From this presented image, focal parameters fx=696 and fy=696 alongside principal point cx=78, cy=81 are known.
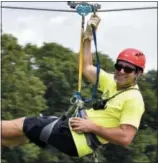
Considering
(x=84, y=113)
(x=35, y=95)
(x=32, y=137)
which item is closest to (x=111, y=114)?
(x=84, y=113)

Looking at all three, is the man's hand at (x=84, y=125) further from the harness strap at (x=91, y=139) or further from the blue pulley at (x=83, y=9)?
the blue pulley at (x=83, y=9)

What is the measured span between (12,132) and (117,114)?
544mm

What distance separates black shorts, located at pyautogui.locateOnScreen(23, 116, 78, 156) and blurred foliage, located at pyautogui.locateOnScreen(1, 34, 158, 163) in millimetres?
10611

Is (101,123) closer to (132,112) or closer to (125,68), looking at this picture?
(132,112)

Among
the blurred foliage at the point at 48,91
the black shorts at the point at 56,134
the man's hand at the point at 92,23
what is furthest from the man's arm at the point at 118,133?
the blurred foliage at the point at 48,91

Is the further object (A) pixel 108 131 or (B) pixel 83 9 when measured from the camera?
(B) pixel 83 9

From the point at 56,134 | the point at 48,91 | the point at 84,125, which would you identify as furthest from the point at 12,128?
the point at 48,91

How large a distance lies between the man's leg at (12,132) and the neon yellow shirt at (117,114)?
0.27 metres

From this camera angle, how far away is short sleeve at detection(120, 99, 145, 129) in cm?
350

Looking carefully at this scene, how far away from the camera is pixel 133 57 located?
11.8 ft

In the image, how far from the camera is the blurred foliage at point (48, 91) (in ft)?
49.7

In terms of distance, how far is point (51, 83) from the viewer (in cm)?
1875

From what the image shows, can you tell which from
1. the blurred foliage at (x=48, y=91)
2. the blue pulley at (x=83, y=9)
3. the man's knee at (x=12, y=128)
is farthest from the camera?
the blurred foliage at (x=48, y=91)

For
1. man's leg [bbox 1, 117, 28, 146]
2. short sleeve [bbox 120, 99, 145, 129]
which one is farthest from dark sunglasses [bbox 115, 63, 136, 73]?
man's leg [bbox 1, 117, 28, 146]
